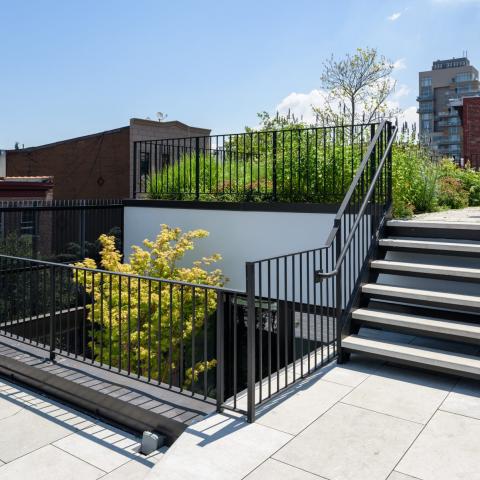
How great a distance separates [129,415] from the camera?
3648 mm

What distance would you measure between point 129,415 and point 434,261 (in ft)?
12.4

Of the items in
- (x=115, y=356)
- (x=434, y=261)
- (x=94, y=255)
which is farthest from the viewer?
(x=94, y=255)

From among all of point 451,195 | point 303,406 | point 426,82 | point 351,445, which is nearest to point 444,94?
point 426,82

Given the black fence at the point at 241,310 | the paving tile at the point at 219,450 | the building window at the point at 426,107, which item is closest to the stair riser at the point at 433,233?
the black fence at the point at 241,310

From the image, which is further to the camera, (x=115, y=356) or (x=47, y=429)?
(x=115, y=356)

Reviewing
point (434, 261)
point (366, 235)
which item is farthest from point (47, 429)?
point (434, 261)

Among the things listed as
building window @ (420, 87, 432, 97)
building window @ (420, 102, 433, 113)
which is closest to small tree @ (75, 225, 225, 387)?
building window @ (420, 102, 433, 113)

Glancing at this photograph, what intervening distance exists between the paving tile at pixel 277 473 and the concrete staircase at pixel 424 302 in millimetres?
1862

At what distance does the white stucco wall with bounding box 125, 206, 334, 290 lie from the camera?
23.2 feet

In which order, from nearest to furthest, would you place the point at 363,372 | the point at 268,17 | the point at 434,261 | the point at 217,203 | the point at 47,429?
the point at 47,429, the point at 363,372, the point at 434,261, the point at 217,203, the point at 268,17

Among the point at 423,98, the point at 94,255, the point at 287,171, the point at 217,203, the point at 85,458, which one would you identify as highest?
the point at 423,98

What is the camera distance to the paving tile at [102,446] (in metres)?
3.18

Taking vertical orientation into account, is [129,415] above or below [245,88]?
below

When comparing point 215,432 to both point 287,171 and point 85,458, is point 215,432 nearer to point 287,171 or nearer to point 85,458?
point 85,458
